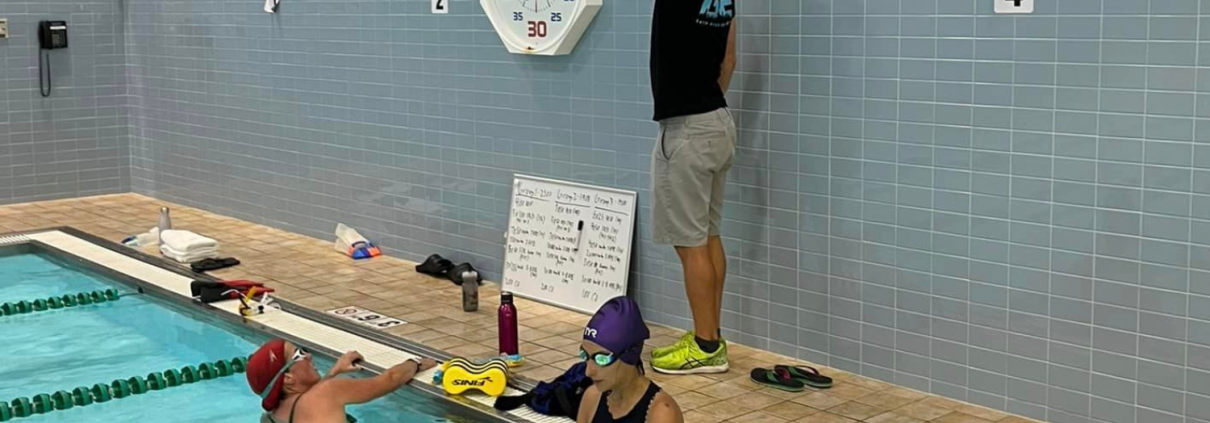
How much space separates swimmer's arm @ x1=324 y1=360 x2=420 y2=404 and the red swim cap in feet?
0.52

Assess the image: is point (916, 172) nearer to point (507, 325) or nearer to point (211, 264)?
point (507, 325)

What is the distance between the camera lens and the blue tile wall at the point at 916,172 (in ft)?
14.2

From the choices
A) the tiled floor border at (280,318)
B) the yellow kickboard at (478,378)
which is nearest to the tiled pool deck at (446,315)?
the tiled floor border at (280,318)

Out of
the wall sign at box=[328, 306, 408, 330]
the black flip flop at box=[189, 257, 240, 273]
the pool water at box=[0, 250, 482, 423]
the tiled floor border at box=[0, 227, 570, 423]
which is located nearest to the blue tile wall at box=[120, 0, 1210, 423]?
the wall sign at box=[328, 306, 408, 330]

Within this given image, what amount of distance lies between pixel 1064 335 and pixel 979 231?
0.47m

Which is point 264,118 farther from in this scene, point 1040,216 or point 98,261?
point 1040,216

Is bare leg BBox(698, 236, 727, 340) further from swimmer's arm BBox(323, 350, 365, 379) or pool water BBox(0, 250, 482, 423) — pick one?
swimmer's arm BBox(323, 350, 365, 379)

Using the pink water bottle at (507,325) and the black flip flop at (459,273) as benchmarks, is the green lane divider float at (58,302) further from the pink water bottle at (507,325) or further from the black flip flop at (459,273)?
the pink water bottle at (507,325)

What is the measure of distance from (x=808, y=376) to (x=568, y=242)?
5.48 ft

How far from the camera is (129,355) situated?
6.04 metres

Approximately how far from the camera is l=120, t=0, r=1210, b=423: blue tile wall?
4.33 meters

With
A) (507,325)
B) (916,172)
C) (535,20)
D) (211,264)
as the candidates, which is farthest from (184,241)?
(916,172)

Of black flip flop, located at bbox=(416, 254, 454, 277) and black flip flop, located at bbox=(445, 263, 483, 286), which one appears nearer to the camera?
black flip flop, located at bbox=(445, 263, 483, 286)

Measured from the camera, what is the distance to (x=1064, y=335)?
4.62 m
